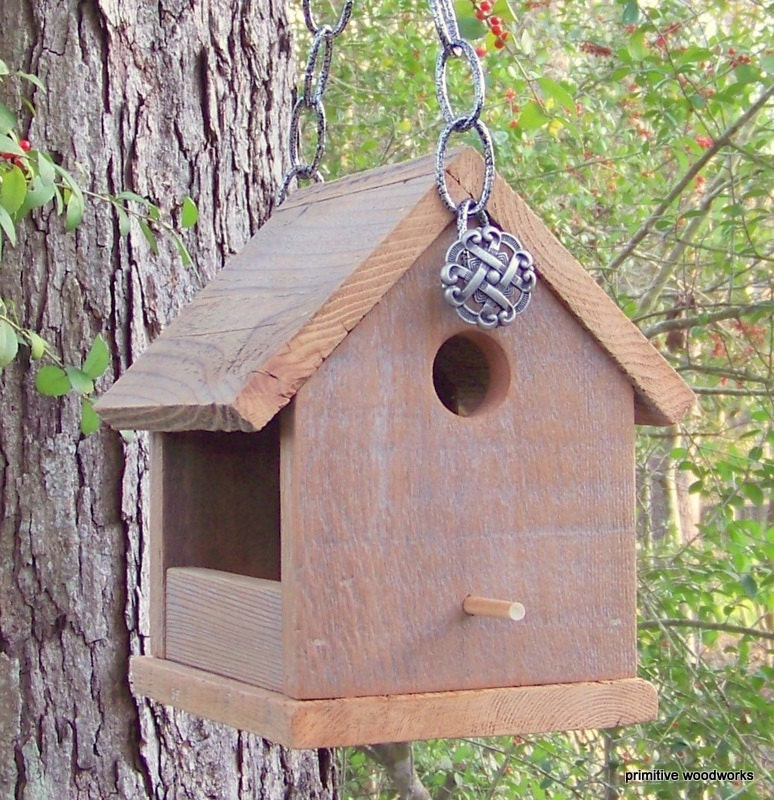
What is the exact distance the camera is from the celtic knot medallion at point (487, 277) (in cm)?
131

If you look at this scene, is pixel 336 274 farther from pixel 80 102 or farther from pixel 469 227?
pixel 80 102

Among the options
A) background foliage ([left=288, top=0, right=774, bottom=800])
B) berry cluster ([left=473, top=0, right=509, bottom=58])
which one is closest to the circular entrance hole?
background foliage ([left=288, top=0, right=774, bottom=800])

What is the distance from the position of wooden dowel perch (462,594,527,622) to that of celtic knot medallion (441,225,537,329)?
11.2 inches

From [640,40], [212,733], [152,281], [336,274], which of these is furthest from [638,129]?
[336,274]

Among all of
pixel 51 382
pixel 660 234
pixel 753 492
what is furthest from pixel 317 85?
pixel 660 234

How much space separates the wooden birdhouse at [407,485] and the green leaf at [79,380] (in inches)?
7.8

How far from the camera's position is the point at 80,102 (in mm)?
1981

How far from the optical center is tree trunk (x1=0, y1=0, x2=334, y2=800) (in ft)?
6.25

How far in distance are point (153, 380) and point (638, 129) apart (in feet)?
8.89

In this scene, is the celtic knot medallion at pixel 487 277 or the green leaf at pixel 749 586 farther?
the green leaf at pixel 749 586

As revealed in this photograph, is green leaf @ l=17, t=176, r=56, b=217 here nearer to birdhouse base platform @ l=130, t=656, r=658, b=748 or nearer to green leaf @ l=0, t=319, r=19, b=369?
green leaf @ l=0, t=319, r=19, b=369

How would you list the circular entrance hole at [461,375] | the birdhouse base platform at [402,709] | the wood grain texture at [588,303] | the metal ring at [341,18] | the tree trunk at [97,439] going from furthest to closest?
the tree trunk at [97,439]
the circular entrance hole at [461,375]
the metal ring at [341,18]
the wood grain texture at [588,303]
the birdhouse base platform at [402,709]

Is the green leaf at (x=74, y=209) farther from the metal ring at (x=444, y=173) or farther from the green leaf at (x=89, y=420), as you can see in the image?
the metal ring at (x=444, y=173)

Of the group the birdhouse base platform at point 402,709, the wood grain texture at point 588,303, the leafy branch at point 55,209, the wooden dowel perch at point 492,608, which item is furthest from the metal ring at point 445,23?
the birdhouse base platform at point 402,709
